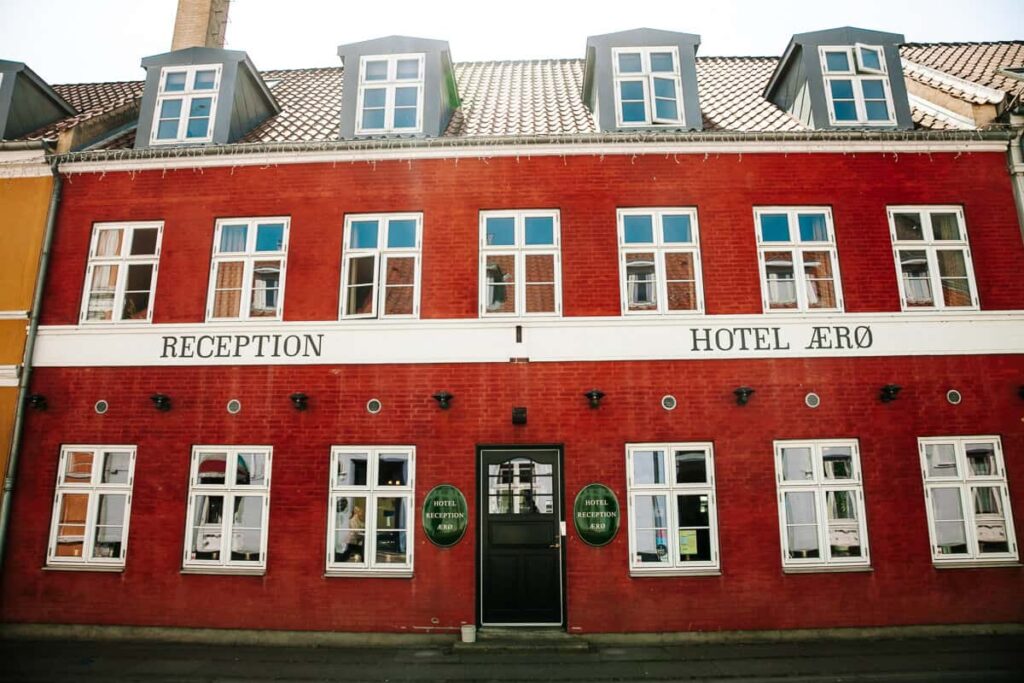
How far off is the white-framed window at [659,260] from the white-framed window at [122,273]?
7.47m

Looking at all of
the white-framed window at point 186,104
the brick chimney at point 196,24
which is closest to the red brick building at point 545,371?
the white-framed window at point 186,104

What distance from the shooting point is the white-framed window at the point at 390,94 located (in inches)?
373

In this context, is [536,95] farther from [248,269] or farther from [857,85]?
[248,269]

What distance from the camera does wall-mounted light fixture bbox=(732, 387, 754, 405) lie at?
7.90 m

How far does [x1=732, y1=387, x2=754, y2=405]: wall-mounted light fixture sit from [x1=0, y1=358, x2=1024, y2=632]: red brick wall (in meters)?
0.12

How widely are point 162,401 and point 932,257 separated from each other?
38.9 ft

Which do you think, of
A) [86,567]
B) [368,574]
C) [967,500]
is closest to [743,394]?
[967,500]

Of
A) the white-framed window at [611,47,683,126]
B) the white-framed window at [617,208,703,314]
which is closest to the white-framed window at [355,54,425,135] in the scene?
the white-framed window at [611,47,683,126]

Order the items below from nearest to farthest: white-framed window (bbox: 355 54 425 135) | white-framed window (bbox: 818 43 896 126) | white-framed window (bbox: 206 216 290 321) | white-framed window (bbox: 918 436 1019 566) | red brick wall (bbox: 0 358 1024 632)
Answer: red brick wall (bbox: 0 358 1024 632) → white-framed window (bbox: 918 436 1019 566) → white-framed window (bbox: 206 216 290 321) → white-framed window (bbox: 818 43 896 126) → white-framed window (bbox: 355 54 425 135)

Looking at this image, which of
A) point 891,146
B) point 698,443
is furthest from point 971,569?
point 891,146

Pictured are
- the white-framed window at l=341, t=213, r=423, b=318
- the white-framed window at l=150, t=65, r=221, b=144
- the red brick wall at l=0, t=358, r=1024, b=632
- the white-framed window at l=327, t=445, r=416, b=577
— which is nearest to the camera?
the red brick wall at l=0, t=358, r=1024, b=632

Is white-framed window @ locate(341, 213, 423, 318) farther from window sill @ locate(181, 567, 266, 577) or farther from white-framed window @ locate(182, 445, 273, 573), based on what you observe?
window sill @ locate(181, 567, 266, 577)

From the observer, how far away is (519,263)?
8609mm

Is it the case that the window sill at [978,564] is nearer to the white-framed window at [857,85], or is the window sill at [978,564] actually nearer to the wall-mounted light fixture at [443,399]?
the white-framed window at [857,85]
